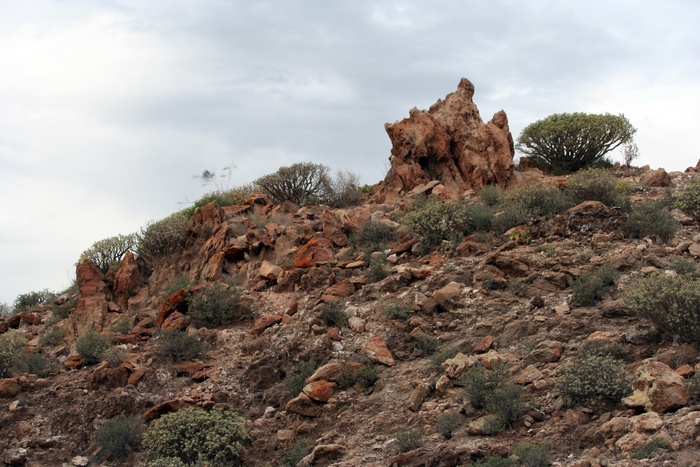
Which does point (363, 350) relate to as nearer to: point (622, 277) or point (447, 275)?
point (447, 275)

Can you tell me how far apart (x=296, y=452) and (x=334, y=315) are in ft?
10.2

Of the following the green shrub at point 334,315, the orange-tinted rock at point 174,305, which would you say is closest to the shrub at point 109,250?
the orange-tinted rock at point 174,305

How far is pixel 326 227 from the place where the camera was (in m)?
15.1

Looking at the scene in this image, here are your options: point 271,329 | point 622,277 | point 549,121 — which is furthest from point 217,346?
point 549,121

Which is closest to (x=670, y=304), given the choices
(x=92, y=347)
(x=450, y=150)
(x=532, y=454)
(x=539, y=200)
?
(x=532, y=454)

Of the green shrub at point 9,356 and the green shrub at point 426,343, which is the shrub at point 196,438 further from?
the green shrub at point 9,356

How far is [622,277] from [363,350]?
3870mm

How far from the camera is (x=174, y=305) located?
43.2 feet

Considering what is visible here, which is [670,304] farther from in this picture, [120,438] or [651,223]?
[120,438]

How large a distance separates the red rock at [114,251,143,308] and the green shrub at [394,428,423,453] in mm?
9186

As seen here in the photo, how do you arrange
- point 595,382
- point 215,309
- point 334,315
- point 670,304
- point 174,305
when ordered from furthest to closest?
point 174,305
point 215,309
point 334,315
point 670,304
point 595,382

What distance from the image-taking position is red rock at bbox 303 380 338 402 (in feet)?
31.0

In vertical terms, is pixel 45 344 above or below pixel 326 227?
below

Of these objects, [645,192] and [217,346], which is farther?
[645,192]
